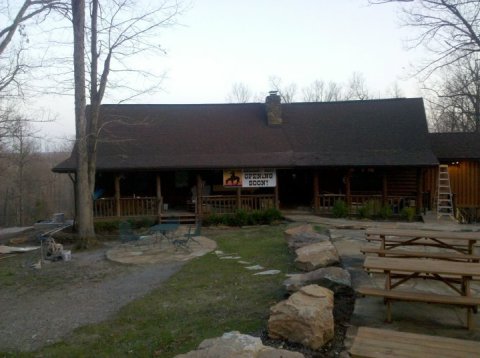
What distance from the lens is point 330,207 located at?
1952 centimetres

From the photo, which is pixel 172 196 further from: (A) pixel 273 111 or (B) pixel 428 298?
(B) pixel 428 298

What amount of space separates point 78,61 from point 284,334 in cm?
1287

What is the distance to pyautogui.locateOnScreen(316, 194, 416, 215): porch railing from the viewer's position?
18.8 metres

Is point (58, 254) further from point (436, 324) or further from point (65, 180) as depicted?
point (65, 180)

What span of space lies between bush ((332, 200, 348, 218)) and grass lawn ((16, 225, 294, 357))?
26.1 feet

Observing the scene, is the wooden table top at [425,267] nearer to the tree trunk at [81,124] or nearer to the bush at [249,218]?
the tree trunk at [81,124]

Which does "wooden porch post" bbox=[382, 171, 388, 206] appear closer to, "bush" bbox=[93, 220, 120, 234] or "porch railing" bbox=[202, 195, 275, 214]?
"porch railing" bbox=[202, 195, 275, 214]

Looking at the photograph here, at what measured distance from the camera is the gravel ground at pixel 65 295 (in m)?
6.87

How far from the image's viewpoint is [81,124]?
1534 centimetres

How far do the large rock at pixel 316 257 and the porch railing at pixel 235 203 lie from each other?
9955 mm

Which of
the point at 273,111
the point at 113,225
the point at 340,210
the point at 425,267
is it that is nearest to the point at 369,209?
the point at 340,210

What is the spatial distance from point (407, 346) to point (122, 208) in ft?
56.7

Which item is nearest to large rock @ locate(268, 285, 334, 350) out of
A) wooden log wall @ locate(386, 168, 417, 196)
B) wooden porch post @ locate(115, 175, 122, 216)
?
wooden porch post @ locate(115, 175, 122, 216)

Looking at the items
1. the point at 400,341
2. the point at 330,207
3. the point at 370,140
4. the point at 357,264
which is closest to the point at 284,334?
the point at 400,341
